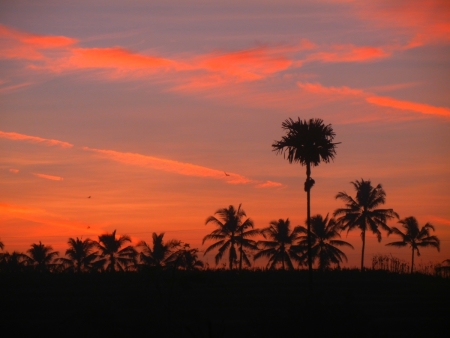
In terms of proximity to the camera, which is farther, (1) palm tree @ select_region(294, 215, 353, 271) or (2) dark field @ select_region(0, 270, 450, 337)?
(1) palm tree @ select_region(294, 215, 353, 271)

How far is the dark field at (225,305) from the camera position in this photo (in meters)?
27.7

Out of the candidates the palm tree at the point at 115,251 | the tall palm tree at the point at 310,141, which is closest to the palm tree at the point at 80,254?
the palm tree at the point at 115,251

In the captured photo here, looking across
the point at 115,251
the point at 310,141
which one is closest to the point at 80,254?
the point at 115,251

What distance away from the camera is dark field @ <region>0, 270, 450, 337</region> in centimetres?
2773

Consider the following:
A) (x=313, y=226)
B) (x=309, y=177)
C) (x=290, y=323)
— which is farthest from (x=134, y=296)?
(x=313, y=226)

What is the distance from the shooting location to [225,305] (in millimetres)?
42469

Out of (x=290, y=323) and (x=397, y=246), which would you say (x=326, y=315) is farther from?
(x=397, y=246)

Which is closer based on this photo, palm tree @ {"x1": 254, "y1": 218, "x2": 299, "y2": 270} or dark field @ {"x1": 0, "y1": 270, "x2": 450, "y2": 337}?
dark field @ {"x1": 0, "y1": 270, "x2": 450, "y2": 337}

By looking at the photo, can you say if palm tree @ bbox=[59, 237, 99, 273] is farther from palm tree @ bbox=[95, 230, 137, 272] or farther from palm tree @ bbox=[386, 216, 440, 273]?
palm tree @ bbox=[386, 216, 440, 273]

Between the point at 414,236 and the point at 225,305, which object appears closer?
the point at 225,305

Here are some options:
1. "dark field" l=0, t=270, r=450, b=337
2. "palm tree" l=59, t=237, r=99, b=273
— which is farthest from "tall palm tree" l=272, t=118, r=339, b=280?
"palm tree" l=59, t=237, r=99, b=273

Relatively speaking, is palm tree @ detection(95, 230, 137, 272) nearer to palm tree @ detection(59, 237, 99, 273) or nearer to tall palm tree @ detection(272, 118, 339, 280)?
palm tree @ detection(59, 237, 99, 273)

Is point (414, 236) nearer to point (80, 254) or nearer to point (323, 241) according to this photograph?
point (323, 241)

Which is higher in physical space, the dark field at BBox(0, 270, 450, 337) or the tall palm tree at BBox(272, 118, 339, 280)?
the tall palm tree at BBox(272, 118, 339, 280)
